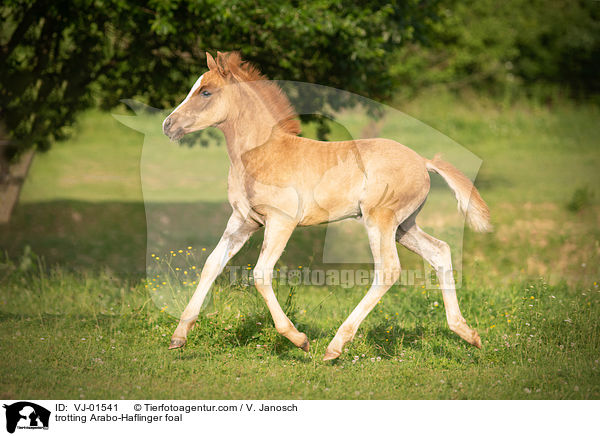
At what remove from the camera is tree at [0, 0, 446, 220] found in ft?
25.0

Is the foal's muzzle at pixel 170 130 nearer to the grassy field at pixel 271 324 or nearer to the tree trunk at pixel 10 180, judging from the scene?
the grassy field at pixel 271 324

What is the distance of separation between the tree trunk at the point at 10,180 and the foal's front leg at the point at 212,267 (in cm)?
574

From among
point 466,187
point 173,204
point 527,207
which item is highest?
point 466,187

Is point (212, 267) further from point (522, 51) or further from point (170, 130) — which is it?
point (522, 51)

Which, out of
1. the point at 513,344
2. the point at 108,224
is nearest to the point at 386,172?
the point at 513,344

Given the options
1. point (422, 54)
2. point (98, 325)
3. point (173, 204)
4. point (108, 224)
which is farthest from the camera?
point (422, 54)

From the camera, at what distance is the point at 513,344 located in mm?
6031

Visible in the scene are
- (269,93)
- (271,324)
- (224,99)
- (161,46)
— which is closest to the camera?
(224,99)

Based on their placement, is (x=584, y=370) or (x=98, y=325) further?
(x=98, y=325)

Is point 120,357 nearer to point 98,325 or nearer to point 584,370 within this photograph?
point 98,325

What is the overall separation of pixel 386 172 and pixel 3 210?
7119 mm

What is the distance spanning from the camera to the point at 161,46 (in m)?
8.61
